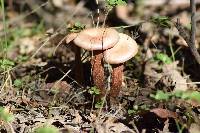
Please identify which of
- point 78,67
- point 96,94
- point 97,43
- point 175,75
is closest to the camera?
point 97,43

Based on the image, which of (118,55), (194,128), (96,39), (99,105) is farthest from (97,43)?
(194,128)

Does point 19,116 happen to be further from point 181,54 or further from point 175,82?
point 181,54

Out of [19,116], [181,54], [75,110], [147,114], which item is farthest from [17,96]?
[181,54]

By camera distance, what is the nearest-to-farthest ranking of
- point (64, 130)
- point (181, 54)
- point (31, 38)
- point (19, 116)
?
point (64, 130) < point (19, 116) < point (181, 54) < point (31, 38)

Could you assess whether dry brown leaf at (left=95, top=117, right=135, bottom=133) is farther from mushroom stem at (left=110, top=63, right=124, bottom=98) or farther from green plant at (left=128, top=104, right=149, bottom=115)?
mushroom stem at (left=110, top=63, right=124, bottom=98)

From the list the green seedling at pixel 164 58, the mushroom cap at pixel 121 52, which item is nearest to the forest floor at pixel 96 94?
the green seedling at pixel 164 58

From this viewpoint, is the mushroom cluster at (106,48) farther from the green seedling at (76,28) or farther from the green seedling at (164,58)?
the green seedling at (164,58)

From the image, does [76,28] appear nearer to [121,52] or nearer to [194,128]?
[121,52]
